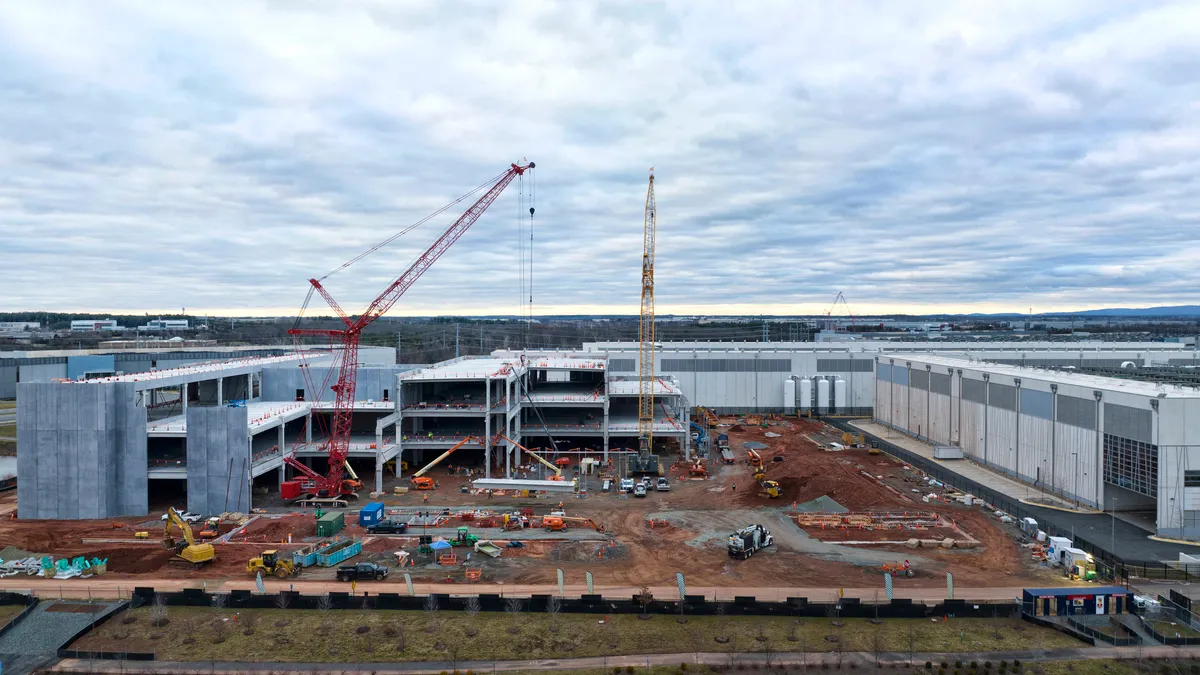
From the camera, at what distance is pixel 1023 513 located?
4556 centimetres

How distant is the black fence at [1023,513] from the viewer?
3519cm

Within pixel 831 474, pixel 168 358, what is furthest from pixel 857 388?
pixel 168 358

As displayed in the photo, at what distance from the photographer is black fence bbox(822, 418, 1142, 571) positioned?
115ft

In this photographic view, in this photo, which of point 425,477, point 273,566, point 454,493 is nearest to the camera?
point 273,566

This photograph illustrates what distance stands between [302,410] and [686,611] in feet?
137

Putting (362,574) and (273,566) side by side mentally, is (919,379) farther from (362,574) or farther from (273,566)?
(273,566)

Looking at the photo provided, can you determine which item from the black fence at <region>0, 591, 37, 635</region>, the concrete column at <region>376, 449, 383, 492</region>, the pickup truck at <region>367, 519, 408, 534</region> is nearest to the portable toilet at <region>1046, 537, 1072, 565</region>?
the pickup truck at <region>367, 519, 408, 534</region>

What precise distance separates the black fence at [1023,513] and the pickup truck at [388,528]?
3755 cm

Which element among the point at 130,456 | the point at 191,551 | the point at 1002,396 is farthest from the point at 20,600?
the point at 1002,396

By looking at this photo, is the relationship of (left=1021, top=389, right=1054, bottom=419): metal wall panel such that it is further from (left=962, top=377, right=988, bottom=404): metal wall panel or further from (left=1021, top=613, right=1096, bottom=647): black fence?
(left=1021, top=613, right=1096, bottom=647): black fence

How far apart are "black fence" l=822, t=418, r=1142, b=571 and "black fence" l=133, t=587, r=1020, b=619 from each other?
366 inches

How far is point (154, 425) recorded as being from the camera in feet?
173

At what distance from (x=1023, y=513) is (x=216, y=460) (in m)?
53.2

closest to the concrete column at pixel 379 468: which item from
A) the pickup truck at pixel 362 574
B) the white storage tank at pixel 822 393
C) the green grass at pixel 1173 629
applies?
the pickup truck at pixel 362 574
